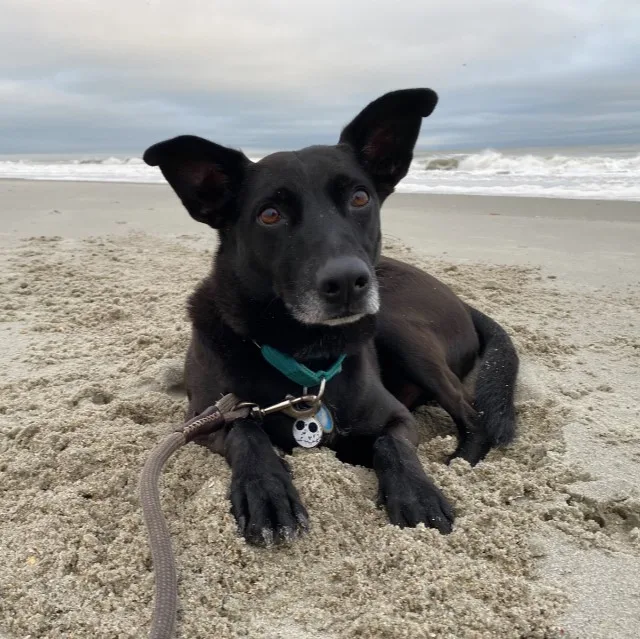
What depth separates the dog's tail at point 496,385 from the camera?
250cm

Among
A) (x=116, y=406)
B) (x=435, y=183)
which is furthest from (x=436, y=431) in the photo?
(x=435, y=183)

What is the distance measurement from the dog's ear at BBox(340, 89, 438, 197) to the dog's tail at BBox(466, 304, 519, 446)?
94 cm

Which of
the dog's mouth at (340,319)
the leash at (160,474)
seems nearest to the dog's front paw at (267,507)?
the leash at (160,474)

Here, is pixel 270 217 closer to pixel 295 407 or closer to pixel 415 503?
pixel 295 407

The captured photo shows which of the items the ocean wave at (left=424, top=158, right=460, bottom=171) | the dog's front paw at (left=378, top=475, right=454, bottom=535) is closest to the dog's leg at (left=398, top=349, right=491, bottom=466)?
the dog's front paw at (left=378, top=475, right=454, bottom=535)

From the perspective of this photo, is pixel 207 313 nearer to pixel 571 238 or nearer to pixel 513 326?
pixel 513 326

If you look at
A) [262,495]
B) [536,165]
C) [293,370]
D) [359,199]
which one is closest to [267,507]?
[262,495]

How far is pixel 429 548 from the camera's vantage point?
1.70 meters

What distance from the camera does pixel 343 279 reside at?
202cm

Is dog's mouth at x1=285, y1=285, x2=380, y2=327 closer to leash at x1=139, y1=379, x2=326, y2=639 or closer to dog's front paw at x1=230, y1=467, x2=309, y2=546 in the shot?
leash at x1=139, y1=379, x2=326, y2=639

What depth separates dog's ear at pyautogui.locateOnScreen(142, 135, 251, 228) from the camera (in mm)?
2369

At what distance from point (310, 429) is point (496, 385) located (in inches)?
39.4

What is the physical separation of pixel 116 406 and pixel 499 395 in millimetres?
1613

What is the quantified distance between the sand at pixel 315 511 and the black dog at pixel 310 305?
4.4 inches
